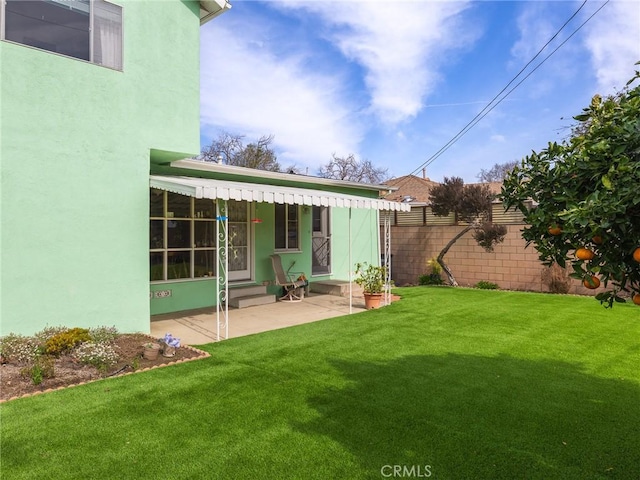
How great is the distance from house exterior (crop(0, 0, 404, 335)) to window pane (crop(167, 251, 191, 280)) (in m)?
2.44

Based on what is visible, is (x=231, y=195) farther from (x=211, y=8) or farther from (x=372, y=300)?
(x=372, y=300)

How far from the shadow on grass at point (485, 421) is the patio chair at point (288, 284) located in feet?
23.2

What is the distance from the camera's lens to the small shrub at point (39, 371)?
6480mm

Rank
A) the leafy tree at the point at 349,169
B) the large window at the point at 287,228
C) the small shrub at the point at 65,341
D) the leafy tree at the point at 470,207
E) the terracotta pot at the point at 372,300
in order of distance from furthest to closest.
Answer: the leafy tree at the point at 349,169 → the leafy tree at the point at 470,207 → the large window at the point at 287,228 → the terracotta pot at the point at 372,300 → the small shrub at the point at 65,341

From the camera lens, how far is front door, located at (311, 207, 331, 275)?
17109mm

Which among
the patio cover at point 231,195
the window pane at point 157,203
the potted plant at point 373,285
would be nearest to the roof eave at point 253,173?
the window pane at point 157,203

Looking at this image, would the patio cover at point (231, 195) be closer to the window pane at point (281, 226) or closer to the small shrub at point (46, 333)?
the small shrub at point (46, 333)

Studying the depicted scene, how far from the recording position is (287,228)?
15.9 meters

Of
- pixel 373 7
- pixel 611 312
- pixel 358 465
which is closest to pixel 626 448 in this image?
pixel 358 465

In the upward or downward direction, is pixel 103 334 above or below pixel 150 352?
above

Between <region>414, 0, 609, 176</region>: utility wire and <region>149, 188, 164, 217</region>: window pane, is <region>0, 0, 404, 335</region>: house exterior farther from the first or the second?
<region>414, 0, 609, 176</region>: utility wire

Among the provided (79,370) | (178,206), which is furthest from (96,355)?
(178,206)

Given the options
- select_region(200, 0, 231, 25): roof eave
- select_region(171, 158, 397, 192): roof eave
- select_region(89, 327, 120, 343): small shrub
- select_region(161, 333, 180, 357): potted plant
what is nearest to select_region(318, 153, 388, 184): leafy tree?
select_region(171, 158, 397, 192): roof eave

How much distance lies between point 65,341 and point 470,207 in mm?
14822
